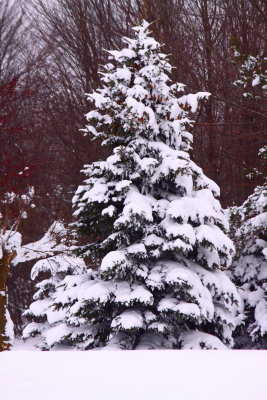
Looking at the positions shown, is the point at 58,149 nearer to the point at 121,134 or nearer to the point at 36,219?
the point at 36,219

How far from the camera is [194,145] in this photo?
52.1ft

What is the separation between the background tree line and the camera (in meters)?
14.5

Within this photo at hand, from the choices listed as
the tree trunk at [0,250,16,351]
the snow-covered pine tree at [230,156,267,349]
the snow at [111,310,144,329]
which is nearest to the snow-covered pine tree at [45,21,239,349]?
the snow at [111,310,144,329]

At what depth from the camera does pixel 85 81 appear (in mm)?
18672

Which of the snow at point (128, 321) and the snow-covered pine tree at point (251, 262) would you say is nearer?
the snow at point (128, 321)
